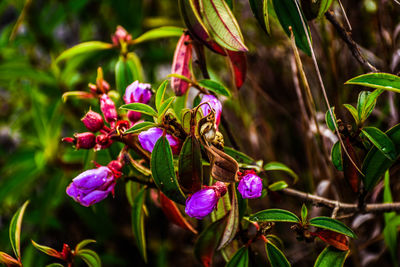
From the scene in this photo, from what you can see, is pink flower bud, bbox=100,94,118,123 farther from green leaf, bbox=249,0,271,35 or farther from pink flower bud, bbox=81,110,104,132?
green leaf, bbox=249,0,271,35

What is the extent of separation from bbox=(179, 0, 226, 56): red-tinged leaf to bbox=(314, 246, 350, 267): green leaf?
0.36 meters

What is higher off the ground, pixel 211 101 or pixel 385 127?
pixel 211 101

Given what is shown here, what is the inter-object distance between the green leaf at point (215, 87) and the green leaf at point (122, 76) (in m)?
0.18

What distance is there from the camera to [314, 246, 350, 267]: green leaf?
51cm

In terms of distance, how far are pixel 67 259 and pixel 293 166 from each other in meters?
0.75

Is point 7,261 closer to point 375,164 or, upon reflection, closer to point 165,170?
point 165,170

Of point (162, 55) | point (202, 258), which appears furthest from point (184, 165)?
point (162, 55)

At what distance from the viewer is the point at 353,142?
0.54 m

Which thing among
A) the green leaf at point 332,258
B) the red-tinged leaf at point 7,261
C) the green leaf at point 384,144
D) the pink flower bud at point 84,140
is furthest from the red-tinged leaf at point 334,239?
the red-tinged leaf at point 7,261

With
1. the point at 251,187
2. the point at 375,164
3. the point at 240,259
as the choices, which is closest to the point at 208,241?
the point at 240,259

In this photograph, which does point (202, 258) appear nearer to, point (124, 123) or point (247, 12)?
point (124, 123)

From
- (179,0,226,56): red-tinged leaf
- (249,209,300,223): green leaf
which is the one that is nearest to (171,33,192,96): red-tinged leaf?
(179,0,226,56): red-tinged leaf

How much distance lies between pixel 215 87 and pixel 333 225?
276 millimetres

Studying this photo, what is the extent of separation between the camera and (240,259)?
1.82 ft
